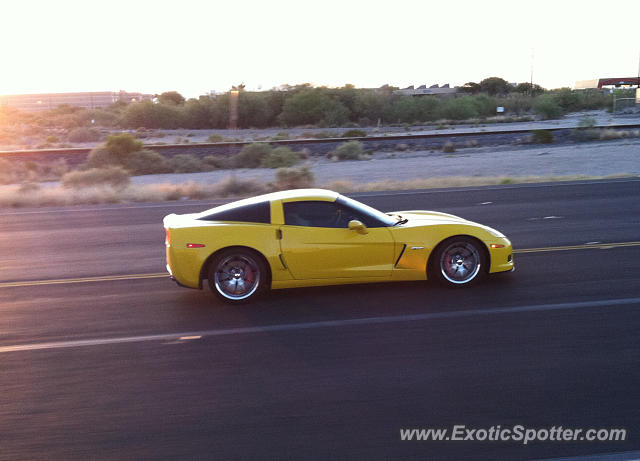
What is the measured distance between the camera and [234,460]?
442 cm

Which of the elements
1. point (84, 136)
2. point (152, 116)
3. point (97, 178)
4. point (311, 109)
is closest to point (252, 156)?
point (97, 178)

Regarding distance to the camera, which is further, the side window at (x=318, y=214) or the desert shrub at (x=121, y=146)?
the desert shrub at (x=121, y=146)

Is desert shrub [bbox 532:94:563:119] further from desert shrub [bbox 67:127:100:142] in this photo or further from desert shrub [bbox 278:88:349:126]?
desert shrub [bbox 67:127:100:142]

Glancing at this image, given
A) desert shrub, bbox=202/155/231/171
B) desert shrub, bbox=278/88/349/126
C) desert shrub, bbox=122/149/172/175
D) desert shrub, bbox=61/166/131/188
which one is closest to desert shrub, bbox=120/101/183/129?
desert shrub, bbox=278/88/349/126

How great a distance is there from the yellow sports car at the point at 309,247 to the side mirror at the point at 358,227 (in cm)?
1

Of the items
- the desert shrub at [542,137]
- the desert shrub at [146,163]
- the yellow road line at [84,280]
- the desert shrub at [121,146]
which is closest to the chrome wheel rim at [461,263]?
the yellow road line at [84,280]

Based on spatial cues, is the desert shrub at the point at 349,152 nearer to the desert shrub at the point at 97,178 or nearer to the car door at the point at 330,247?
the desert shrub at the point at 97,178

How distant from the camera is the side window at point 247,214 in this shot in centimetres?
800

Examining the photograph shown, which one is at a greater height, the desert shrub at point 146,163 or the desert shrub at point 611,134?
the desert shrub at point 611,134

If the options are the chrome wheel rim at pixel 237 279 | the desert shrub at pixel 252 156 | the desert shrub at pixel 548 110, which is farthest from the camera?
the desert shrub at pixel 548 110

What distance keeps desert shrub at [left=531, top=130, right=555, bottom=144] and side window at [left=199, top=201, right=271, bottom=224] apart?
110 feet

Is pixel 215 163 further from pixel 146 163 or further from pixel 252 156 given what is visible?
pixel 146 163

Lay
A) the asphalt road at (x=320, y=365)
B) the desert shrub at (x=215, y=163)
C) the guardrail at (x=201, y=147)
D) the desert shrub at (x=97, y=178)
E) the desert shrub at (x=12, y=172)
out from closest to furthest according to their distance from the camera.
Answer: the asphalt road at (x=320, y=365)
the desert shrub at (x=97, y=178)
the desert shrub at (x=12, y=172)
the desert shrub at (x=215, y=163)
the guardrail at (x=201, y=147)

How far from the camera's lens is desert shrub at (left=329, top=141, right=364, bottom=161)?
3631 cm
